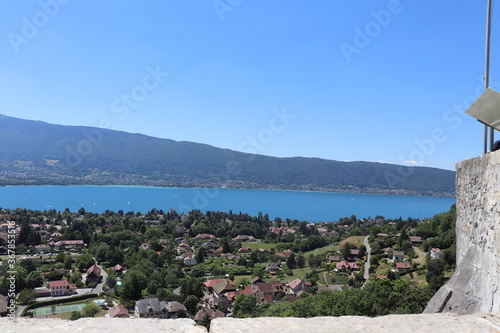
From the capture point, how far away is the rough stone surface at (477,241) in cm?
247

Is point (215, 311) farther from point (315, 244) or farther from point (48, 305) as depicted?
point (315, 244)

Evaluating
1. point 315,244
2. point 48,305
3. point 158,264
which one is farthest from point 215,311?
point 315,244

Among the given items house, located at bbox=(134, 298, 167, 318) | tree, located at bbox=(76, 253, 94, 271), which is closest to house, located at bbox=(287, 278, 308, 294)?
house, located at bbox=(134, 298, 167, 318)

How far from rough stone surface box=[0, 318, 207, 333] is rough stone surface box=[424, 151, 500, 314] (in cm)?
210

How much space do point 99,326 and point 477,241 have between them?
2.92 metres

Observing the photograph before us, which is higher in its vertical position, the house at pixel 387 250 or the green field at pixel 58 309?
the house at pixel 387 250

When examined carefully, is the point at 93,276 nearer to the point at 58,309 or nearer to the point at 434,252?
the point at 58,309

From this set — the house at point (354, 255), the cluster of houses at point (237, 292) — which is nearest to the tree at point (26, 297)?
the cluster of houses at point (237, 292)

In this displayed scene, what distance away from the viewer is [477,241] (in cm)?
288

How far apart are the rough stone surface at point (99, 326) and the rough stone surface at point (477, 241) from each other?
2.10 meters

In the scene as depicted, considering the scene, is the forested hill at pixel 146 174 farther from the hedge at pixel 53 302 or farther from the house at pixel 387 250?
the hedge at pixel 53 302

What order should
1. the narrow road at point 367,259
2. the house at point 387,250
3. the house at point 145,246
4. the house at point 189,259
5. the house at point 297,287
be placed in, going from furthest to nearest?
the house at point 145,246, the house at point 189,259, the house at point 387,250, the narrow road at point 367,259, the house at point 297,287

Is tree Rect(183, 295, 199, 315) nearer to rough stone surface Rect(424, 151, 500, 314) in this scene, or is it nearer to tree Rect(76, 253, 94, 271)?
tree Rect(76, 253, 94, 271)

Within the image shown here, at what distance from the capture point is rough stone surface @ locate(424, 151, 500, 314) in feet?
8.09
